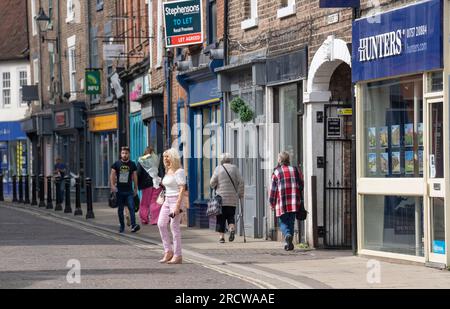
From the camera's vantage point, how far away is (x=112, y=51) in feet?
130

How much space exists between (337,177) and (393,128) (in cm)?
313

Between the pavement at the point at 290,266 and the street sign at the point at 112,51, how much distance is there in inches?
534

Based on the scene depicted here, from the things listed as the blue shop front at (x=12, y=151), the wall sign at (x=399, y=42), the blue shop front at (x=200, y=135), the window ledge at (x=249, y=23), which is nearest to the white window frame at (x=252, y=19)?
the window ledge at (x=249, y=23)

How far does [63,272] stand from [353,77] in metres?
6.00

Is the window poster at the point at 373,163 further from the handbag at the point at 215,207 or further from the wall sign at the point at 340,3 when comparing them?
the handbag at the point at 215,207

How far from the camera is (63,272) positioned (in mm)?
16875

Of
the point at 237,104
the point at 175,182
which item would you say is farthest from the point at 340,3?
the point at 237,104

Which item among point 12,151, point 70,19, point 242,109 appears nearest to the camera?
point 242,109

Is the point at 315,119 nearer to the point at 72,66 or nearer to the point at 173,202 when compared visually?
the point at 173,202

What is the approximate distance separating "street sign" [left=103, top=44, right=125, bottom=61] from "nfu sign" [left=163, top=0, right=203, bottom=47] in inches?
435

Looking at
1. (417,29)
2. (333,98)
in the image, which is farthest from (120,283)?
(333,98)

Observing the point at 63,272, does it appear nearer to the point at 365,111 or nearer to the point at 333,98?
the point at 365,111

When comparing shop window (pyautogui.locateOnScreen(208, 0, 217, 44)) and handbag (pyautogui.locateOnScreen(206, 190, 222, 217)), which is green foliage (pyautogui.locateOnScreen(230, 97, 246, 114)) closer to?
handbag (pyautogui.locateOnScreen(206, 190, 222, 217))
